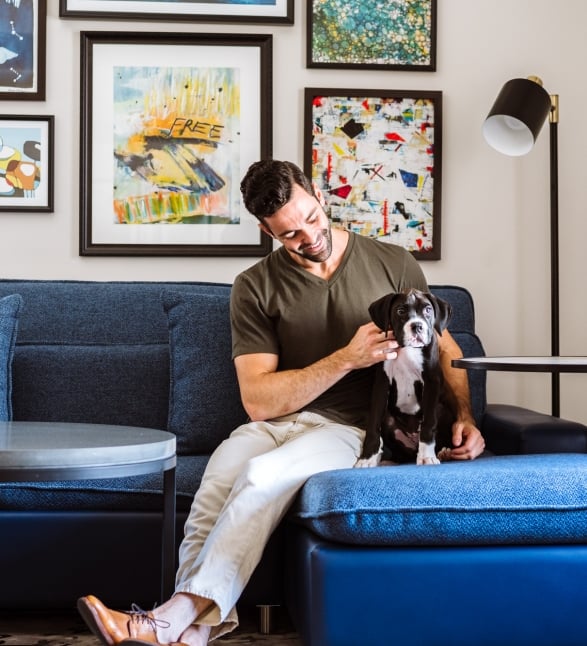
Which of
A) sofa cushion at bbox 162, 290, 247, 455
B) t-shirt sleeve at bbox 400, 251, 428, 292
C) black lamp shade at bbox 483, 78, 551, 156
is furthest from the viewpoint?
black lamp shade at bbox 483, 78, 551, 156

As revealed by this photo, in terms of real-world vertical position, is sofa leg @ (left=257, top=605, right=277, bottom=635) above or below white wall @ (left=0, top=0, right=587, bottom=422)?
below

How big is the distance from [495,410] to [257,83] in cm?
141

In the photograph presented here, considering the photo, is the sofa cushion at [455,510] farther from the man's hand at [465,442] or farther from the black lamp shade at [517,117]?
the black lamp shade at [517,117]

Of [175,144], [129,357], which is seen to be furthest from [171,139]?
[129,357]

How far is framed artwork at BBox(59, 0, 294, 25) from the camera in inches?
121

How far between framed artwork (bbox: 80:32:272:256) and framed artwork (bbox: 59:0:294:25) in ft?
0.21

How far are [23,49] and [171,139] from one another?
1.99ft

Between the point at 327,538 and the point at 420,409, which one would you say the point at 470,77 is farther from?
the point at 327,538

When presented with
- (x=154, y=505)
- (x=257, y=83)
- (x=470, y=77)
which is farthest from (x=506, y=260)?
(x=154, y=505)

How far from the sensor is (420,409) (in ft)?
6.96

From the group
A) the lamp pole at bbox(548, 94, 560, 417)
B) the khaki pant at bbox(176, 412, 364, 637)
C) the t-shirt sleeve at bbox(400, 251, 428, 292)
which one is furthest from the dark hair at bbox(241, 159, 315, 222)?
the lamp pole at bbox(548, 94, 560, 417)

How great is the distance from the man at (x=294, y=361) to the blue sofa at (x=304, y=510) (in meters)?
0.12

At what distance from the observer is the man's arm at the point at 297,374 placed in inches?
80.5

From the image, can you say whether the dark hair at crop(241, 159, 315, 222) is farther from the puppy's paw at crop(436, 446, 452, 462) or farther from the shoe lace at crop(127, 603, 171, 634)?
the shoe lace at crop(127, 603, 171, 634)
